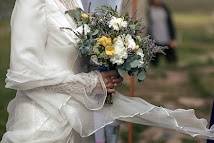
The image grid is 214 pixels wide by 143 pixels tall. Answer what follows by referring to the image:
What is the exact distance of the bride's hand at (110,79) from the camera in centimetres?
385

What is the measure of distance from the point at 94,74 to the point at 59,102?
0.82 ft

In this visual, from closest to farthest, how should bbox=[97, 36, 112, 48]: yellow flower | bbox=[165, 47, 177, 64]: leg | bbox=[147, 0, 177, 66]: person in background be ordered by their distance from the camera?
bbox=[97, 36, 112, 48]: yellow flower < bbox=[147, 0, 177, 66]: person in background < bbox=[165, 47, 177, 64]: leg

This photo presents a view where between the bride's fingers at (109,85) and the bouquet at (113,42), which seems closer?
the bouquet at (113,42)

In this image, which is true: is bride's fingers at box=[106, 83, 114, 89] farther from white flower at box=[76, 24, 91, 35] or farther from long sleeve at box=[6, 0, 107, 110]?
white flower at box=[76, 24, 91, 35]

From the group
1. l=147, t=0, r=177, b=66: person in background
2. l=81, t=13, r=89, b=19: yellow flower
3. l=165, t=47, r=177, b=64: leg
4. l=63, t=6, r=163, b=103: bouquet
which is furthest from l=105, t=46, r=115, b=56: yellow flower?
l=165, t=47, r=177, b=64: leg

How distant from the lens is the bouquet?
3736mm

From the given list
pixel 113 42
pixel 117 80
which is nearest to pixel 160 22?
pixel 117 80

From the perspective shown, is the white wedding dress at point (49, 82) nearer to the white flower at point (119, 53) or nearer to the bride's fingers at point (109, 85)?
the bride's fingers at point (109, 85)

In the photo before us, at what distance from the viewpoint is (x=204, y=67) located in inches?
507

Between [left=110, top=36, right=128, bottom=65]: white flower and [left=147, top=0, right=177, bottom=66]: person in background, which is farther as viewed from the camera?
[left=147, top=0, right=177, bottom=66]: person in background

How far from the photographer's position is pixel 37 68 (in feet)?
12.3

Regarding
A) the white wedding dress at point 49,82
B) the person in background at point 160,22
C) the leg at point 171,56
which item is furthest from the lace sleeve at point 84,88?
the leg at point 171,56

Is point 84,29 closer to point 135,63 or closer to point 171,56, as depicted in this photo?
point 135,63

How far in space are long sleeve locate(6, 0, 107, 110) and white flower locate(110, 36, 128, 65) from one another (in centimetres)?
15
